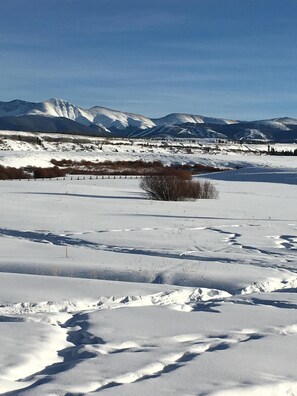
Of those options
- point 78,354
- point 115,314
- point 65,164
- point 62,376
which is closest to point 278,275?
point 115,314

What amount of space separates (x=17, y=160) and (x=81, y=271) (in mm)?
63863

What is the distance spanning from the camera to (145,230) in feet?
57.4

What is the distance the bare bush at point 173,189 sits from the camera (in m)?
32.3

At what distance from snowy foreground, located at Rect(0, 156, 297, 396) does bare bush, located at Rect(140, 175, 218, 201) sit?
14.3 meters

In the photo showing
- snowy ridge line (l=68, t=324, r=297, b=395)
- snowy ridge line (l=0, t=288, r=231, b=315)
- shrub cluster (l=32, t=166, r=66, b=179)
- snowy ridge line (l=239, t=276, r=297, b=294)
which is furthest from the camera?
shrub cluster (l=32, t=166, r=66, b=179)

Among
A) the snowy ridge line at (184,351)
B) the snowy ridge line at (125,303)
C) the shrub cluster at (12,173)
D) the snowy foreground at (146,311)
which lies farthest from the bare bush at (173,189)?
the shrub cluster at (12,173)

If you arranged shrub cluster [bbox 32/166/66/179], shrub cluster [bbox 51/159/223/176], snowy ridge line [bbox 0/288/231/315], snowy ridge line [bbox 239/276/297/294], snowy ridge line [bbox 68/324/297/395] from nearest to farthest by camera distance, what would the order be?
snowy ridge line [bbox 68/324/297/395], snowy ridge line [bbox 0/288/231/315], snowy ridge line [bbox 239/276/297/294], shrub cluster [bbox 32/166/66/179], shrub cluster [bbox 51/159/223/176]

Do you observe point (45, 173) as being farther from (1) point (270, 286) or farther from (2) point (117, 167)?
(1) point (270, 286)

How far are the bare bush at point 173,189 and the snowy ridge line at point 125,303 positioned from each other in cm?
2267

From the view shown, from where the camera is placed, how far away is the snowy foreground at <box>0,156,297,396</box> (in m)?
5.51

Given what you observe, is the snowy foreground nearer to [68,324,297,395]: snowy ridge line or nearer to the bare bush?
[68,324,297,395]: snowy ridge line

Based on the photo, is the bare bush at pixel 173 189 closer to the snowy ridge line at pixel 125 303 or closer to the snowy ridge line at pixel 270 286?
the snowy ridge line at pixel 270 286

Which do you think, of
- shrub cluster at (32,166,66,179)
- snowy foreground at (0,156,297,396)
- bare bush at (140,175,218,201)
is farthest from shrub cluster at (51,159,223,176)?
snowy foreground at (0,156,297,396)

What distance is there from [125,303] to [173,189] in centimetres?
2375
